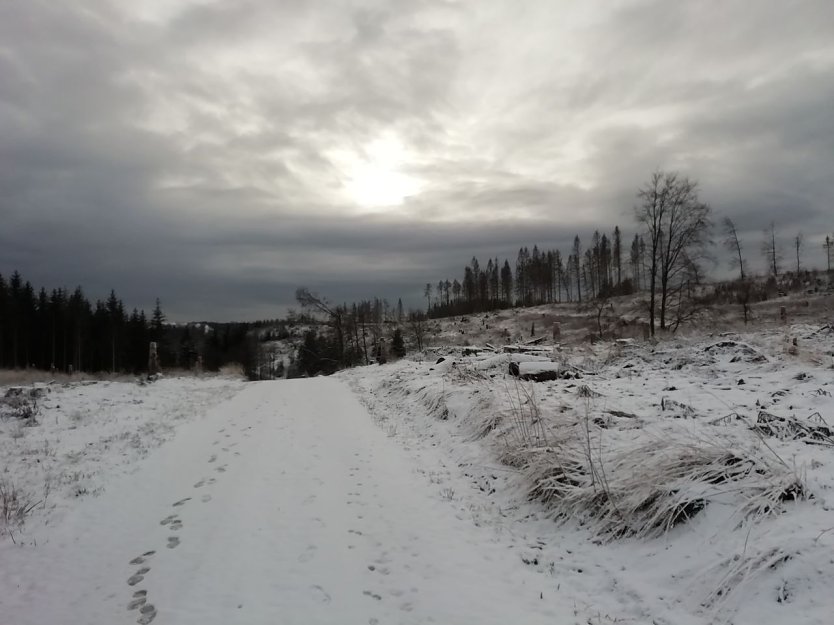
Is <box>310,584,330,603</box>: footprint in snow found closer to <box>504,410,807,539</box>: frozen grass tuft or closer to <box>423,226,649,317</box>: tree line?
<box>504,410,807,539</box>: frozen grass tuft

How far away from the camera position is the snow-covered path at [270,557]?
3.61 m

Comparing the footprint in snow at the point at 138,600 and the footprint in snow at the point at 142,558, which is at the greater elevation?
the footprint in snow at the point at 138,600

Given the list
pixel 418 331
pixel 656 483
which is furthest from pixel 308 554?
pixel 418 331

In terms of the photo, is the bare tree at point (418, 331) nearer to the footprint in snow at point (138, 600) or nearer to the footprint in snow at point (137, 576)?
the footprint in snow at point (137, 576)

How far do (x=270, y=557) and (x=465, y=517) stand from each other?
7.59 ft

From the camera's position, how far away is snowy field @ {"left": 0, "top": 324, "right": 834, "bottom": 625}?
354 centimetres

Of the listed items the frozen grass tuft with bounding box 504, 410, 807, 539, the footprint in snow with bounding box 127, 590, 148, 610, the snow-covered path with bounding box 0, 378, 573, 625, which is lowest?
the snow-covered path with bounding box 0, 378, 573, 625

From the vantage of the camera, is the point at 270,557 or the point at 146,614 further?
the point at 270,557

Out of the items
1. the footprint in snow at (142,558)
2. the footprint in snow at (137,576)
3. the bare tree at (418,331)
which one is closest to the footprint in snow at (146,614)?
the footprint in snow at (137,576)

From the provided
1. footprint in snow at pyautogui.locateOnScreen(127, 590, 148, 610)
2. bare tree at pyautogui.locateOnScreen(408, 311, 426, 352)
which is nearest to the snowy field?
footprint in snow at pyautogui.locateOnScreen(127, 590, 148, 610)

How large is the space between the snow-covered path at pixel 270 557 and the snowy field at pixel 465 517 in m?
0.02

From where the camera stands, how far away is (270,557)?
4422 mm

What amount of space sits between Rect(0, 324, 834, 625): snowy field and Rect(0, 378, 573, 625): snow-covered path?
2 cm

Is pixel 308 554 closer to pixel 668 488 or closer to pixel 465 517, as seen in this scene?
pixel 465 517
